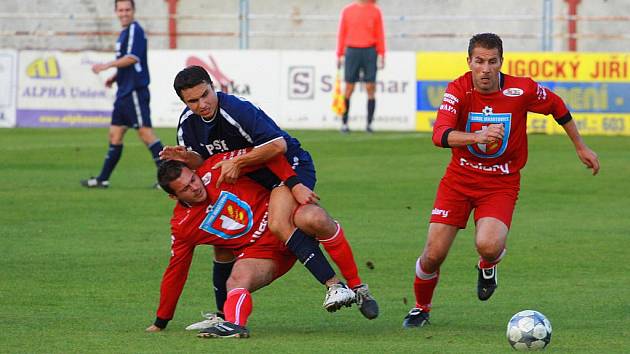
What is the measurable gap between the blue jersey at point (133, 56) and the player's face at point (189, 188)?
25.8 ft

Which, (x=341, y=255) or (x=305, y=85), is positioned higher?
(x=341, y=255)

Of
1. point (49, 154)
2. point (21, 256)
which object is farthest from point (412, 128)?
point (21, 256)

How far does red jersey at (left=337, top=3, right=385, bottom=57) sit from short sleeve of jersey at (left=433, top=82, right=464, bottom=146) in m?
14.1

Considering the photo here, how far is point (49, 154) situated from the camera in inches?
781

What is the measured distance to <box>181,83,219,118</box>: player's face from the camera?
7.85 m

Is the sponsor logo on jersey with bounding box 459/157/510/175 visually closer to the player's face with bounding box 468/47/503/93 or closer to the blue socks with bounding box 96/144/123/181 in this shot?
the player's face with bounding box 468/47/503/93

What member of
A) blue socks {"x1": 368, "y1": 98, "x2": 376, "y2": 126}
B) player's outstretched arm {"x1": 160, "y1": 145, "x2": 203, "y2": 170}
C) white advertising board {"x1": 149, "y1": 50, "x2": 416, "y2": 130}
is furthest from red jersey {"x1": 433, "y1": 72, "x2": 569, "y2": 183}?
white advertising board {"x1": 149, "y1": 50, "x2": 416, "y2": 130}

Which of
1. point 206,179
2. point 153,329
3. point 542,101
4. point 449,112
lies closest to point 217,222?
point 206,179

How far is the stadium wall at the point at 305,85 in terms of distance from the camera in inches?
885

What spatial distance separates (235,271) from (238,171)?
0.63 m

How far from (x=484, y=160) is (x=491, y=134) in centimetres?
85

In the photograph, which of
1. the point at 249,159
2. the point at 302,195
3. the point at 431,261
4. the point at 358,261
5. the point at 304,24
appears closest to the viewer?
the point at 249,159

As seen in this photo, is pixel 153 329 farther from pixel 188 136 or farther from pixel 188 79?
pixel 188 79

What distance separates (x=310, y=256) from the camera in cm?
798
